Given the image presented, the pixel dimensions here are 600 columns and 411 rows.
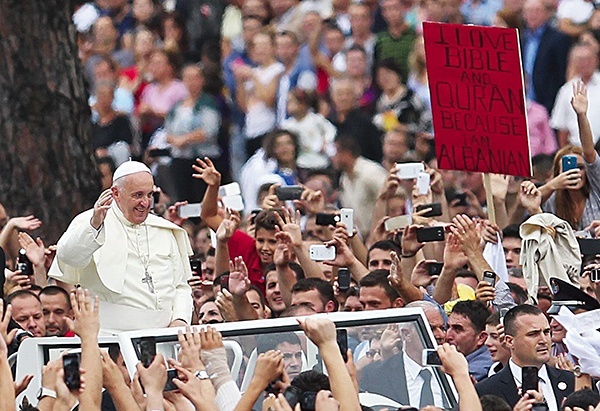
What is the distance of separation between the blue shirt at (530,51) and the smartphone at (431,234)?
553 centimetres

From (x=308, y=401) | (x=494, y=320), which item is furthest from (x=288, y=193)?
(x=308, y=401)

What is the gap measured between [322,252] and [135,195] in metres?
1.98

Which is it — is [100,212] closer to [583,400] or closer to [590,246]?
[590,246]

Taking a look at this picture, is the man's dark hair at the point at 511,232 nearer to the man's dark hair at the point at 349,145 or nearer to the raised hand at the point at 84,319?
the man's dark hair at the point at 349,145

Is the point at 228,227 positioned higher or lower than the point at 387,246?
higher

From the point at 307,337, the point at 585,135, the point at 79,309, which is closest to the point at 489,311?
the point at 585,135

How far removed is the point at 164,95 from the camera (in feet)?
66.8

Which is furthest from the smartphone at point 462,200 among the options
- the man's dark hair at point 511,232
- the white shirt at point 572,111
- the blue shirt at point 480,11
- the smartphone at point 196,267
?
the blue shirt at point 480,11

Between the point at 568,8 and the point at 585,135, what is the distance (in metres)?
5.62

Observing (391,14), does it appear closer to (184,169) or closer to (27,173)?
(184,169)

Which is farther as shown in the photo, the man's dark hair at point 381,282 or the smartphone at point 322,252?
the smartphone at point 322,252

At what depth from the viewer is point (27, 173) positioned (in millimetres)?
16047

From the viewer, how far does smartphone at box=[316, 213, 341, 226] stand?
13.6 metres

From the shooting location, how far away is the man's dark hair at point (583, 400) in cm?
920
